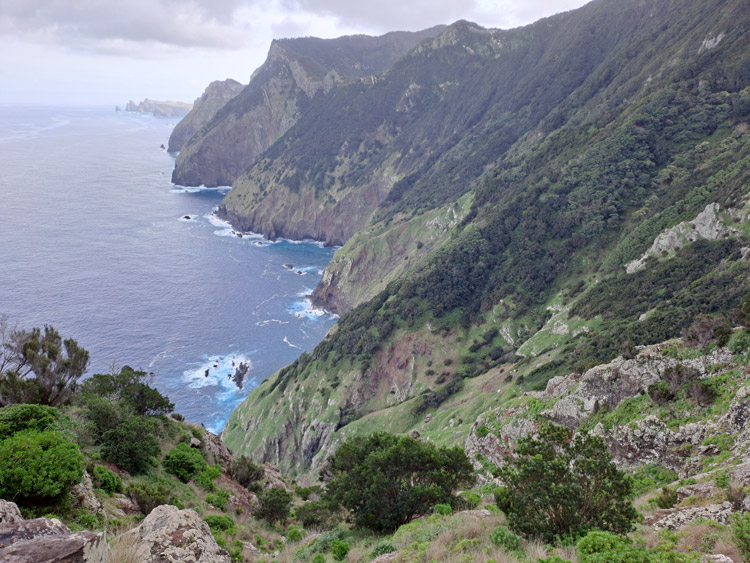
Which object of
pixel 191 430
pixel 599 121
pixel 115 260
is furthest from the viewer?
pixel 115 260

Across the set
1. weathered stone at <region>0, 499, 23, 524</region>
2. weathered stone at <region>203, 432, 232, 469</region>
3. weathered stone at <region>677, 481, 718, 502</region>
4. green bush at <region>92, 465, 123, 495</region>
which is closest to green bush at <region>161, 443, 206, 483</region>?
weathered stone at <region>203, 432, 232, 469</region>

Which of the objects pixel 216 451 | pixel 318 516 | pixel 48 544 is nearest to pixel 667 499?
pixel 318 516

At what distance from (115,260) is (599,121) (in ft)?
530

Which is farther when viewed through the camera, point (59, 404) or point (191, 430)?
point (191, 430)

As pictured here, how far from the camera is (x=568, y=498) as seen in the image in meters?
16.6

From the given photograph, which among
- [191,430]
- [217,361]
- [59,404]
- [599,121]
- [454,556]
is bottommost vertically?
[217,361]

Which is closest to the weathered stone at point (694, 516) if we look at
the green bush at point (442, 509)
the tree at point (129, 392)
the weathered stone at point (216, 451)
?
the green bush at point (442, 509)

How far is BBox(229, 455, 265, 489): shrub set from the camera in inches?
1574

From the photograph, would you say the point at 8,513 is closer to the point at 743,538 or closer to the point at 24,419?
the point at 24,419

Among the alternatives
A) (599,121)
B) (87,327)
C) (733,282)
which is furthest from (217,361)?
(599,121)

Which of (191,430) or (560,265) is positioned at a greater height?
(560,265)

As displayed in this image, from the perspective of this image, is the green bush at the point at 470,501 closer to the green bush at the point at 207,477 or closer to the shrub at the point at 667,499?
the shrub at the point at 667,499

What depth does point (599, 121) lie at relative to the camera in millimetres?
118188

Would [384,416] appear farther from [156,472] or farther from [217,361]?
[217,361]
